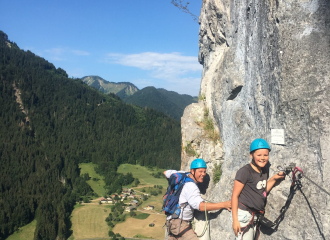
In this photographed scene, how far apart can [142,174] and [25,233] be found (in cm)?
4870

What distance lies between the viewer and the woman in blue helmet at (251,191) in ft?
15.7

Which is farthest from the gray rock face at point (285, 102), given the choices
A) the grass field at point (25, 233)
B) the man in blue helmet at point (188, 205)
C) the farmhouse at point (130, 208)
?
the grass field at point (25, 233)

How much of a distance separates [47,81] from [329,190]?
172684 millimetres

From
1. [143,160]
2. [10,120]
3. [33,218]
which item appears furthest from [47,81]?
[33,218]

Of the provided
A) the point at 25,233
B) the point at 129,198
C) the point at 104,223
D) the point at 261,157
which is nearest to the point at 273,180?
the point at 261,157

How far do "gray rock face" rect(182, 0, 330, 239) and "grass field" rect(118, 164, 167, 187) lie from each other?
9013 cm

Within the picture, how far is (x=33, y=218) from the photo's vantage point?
73438mm

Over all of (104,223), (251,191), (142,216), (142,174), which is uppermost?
(251,191)

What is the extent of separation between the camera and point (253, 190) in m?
4.99

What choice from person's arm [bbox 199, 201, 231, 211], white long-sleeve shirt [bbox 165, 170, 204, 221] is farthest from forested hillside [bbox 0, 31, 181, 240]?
person's arm [bbox 199, 201, 231, 211]

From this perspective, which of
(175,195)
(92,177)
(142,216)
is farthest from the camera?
(92,177)

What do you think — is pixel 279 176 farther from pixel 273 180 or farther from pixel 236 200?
pixel 236 200

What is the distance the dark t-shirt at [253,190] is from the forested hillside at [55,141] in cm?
6929

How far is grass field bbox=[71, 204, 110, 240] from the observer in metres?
65.2
